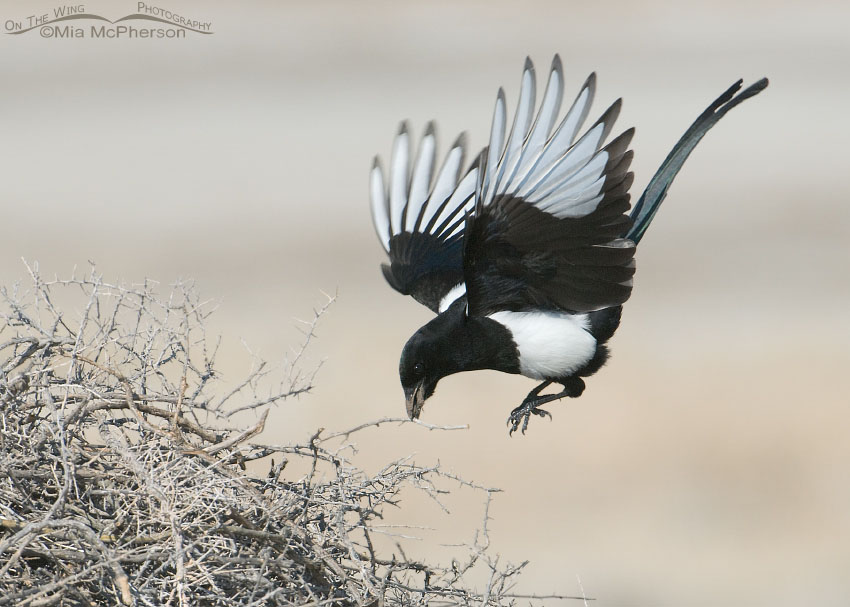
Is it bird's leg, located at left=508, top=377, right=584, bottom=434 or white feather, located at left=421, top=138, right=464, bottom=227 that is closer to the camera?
bird's leg, located at left=508, top=377, right=584, bottom=434

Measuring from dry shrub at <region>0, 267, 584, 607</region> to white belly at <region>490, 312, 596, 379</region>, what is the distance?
3.68 ft

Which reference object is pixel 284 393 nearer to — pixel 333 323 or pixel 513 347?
pixel 513 347

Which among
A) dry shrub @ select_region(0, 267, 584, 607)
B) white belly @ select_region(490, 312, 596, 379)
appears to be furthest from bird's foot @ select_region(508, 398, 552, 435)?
dry shrub @ select_region(0, 267, 584, 607)

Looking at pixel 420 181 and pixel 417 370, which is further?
pixel 420 181

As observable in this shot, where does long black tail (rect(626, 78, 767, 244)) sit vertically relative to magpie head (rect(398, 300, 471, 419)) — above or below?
above

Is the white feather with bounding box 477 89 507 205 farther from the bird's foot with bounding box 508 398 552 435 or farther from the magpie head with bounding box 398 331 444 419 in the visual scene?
the bird's foot with bounding box 508 398 552 435

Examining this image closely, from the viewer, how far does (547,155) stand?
135 inches

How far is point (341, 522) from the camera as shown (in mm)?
2557

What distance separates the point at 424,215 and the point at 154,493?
2364 millimetres

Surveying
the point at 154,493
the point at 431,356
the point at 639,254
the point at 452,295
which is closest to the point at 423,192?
the point at 452,295

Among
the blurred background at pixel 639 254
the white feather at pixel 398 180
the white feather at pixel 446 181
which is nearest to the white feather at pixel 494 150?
the blurred background at pixel 639 254

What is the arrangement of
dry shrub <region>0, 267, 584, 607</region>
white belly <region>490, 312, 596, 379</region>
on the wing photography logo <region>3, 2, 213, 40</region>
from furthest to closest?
on the wing photography logo <region>3, 2, 213, 40</region> < white belly <region>490, 312, 596, 379</region> < dry shrub <region>0, 267, 584, 607</region>

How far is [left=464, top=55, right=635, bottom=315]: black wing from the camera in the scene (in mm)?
3309

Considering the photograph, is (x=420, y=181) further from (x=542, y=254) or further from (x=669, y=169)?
(x=542, y=254)
